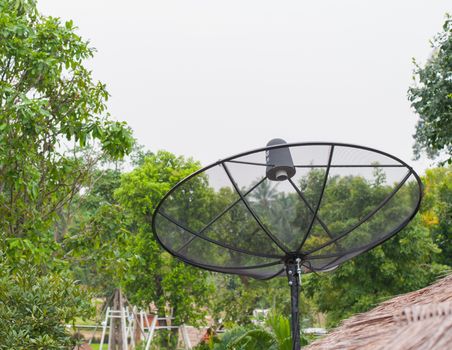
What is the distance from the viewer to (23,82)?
20.9ft

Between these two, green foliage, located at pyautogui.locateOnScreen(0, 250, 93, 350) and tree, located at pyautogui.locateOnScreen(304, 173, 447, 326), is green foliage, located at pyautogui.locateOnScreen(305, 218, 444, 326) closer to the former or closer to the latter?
tree, located at pyautogui.locateOnScreen(304, 173, 447, 326)

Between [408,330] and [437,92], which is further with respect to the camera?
[437,92]

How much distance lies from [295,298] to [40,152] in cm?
409

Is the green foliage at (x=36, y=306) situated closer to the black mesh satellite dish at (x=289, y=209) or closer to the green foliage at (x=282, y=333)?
the black mesh satellite dish at (x=289, y=209)

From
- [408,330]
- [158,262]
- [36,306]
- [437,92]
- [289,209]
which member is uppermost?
[437,92]

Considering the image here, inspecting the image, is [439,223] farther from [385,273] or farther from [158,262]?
[158,262]

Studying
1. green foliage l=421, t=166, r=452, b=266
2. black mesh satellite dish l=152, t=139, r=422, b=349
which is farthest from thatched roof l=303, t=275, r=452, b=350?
green foliage l=421, t=166, r=452, b=266

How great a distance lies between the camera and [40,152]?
665 cm

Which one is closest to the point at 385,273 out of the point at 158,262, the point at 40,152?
the point at 158,262

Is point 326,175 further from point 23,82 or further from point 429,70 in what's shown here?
point 429,70

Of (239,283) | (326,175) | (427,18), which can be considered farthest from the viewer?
(427,18)

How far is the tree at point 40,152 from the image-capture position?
5352 mm

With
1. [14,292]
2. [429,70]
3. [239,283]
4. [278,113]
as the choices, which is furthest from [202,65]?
[14,292]

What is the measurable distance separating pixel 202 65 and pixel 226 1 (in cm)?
306
